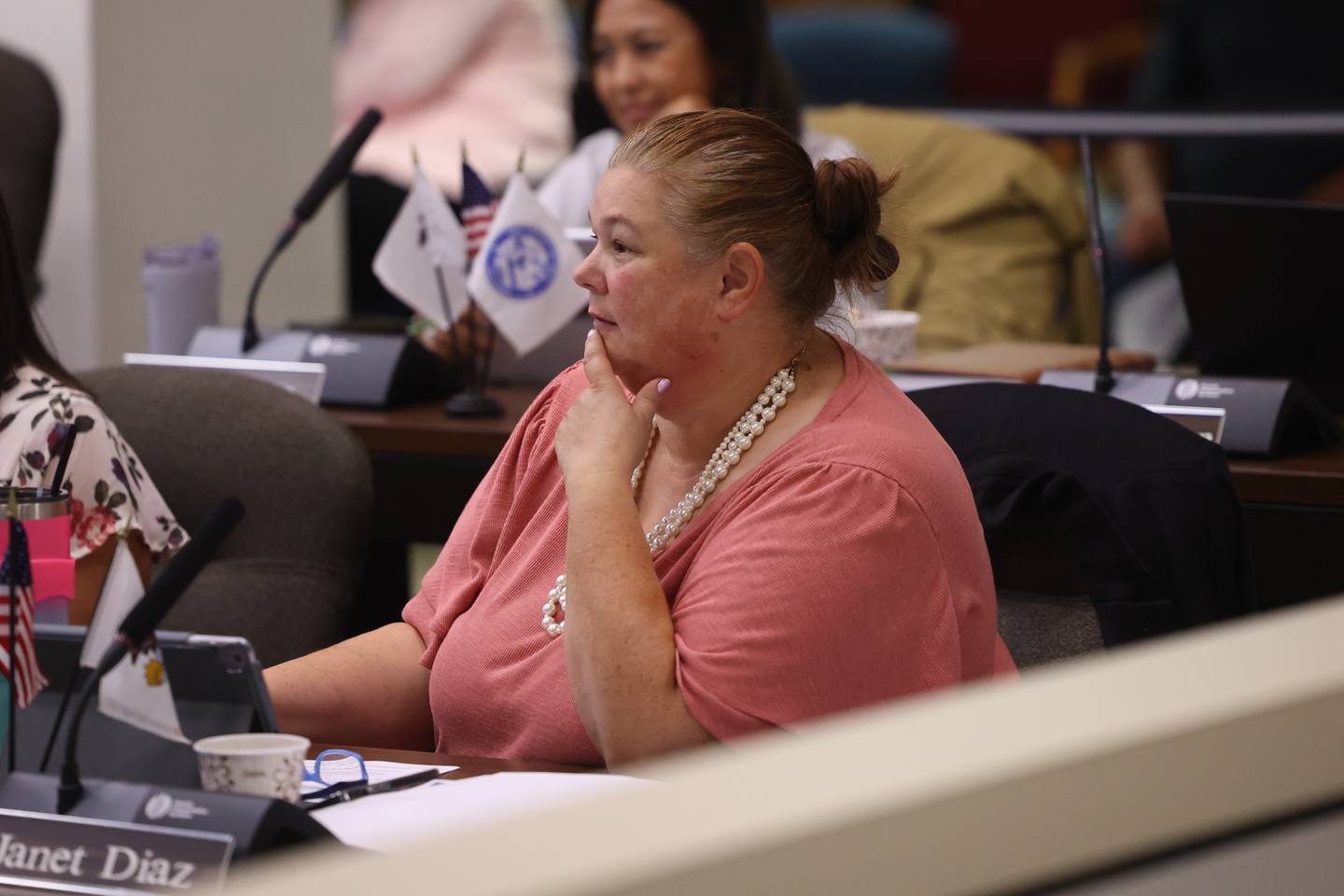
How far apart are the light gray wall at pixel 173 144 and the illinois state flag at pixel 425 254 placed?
1927mm

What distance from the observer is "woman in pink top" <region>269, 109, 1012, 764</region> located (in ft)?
4.47

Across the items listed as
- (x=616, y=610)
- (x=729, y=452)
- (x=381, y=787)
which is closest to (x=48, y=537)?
(x=381, y=787)

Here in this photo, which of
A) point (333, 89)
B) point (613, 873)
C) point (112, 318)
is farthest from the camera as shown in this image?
point (333, 89)

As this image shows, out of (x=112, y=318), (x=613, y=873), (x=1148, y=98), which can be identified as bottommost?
(x=112, y=318)

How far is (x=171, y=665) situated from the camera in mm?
1094

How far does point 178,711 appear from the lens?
1.11 meters

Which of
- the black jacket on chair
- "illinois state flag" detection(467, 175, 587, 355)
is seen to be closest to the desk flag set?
"illinois state flag" detection(467, 175, 587, 355)

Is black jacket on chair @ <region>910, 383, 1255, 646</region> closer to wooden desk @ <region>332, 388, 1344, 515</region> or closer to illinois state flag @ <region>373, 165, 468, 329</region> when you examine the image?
wooden desk @ <region>332, 388, 1344, 515</region>

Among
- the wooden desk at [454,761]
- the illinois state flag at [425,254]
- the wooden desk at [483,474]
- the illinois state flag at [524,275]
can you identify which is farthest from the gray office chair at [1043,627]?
the illinois state flag at [425,254]

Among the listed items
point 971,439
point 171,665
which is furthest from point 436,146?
point 171,665

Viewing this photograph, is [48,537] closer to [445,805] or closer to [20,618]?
[20,618]

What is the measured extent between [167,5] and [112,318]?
0.76 m

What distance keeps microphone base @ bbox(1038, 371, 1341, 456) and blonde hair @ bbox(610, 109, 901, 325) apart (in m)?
0.76

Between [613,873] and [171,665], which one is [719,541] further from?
[613,873]
